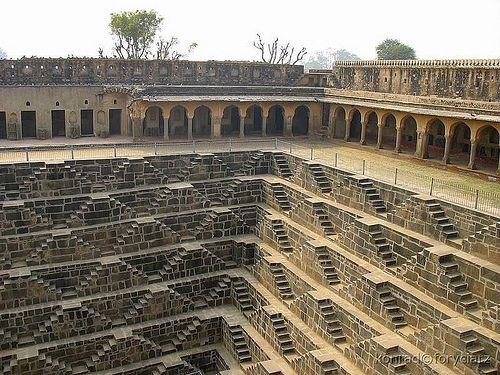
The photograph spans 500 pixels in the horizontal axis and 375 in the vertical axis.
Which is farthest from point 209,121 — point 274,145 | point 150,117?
point 274,145

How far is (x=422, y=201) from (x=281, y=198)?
6.69m

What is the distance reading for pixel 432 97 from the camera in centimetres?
2436

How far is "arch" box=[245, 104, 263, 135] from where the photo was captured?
31672 millimetres

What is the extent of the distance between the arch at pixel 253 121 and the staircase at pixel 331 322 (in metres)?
17.0

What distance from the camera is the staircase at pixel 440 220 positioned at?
51.2 ft

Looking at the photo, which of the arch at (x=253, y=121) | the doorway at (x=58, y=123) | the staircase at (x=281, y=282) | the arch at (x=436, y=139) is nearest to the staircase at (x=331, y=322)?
the staircase at (x=281, y=282)

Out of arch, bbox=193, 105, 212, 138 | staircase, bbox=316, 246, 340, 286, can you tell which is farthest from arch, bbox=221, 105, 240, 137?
staircase, bbox=316, 246, 340, 286

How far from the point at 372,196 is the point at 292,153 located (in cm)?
605

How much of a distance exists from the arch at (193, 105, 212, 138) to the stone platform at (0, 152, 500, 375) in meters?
7.56

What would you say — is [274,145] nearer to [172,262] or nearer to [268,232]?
[268,232]

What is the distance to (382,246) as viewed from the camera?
16391 millimetres

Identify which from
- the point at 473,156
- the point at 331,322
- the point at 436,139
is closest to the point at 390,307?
the point at 331,322

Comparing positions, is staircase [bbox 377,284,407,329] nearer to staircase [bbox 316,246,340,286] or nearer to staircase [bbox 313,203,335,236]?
staircase [bbox 316,246,340,286]

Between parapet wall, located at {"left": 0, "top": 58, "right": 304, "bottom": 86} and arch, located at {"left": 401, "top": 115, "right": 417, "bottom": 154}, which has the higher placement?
parapet wall, located at {"left": 0, "top": 58, "right": 304, "bottom": 86}
